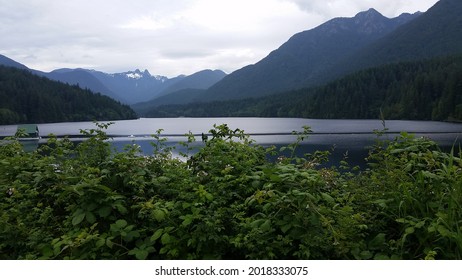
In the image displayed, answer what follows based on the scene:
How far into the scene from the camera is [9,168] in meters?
4.58

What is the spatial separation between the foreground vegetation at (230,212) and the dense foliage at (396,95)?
111 m

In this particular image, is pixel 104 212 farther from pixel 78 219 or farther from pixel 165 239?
pixel 165 239

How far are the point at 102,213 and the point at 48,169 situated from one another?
1.17 m

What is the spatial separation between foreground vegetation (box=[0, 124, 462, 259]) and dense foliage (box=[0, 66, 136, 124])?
147 metres

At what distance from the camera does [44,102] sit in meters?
159

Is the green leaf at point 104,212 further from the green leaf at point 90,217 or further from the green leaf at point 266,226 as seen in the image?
the green leaf at point 266,226

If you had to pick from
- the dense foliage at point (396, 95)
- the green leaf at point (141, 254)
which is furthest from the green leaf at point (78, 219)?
the dense foliage at point (396, 95)

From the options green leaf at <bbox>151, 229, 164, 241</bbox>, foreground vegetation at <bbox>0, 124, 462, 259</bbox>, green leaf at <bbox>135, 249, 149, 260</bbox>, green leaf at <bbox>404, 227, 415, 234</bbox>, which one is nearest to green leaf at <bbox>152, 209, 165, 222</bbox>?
foreground vegetation at <bbox>0, 124, 462, 259</bbox>

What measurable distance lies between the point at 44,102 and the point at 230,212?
175893 millimetres

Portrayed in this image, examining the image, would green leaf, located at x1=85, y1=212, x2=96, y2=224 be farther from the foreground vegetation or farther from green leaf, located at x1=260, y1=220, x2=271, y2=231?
green leaf, located at x1=260, y1=220, x2=271, y2=231

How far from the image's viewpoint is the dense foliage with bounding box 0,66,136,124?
499 ft

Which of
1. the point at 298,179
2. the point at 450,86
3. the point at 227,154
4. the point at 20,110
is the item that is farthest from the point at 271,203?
the point at 20,110

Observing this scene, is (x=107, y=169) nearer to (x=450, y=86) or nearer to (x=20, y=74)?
(x=450, y=86)

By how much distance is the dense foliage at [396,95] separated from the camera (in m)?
110
